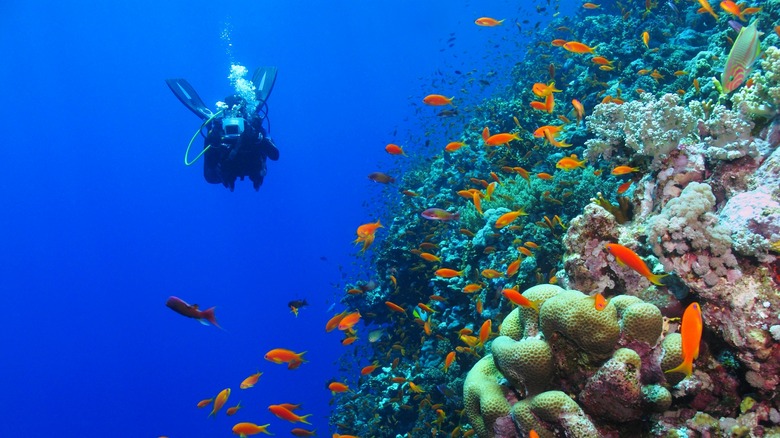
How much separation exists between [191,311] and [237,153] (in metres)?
6.32

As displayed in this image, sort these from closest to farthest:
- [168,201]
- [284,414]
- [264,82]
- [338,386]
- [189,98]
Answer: [284,414]
[338,386]
[189,98]
[264,82]
[168,201]

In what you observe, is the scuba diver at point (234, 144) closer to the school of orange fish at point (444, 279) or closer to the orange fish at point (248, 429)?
the school of orange fish at point (444, 279)

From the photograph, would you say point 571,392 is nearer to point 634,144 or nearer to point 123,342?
point 634,144

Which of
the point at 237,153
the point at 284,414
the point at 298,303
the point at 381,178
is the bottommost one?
the point at 284,414

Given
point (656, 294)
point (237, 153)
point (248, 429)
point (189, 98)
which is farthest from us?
point (189, 98)

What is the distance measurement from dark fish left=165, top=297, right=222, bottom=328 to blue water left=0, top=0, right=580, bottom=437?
5998cm

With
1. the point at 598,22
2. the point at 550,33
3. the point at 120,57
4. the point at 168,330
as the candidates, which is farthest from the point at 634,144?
the point at 120,57

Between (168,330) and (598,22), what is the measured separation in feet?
349

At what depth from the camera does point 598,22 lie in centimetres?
1563

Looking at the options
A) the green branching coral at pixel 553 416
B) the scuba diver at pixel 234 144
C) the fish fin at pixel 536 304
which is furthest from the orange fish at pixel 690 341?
the scuba diver at pixel 234 144

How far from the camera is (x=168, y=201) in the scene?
13075 cm

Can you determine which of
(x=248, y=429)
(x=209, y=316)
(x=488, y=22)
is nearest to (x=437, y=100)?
(x=488, y=22)

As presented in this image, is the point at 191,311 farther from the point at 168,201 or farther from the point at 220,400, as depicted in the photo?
the point at 168,201

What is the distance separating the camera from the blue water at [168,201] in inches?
3174
